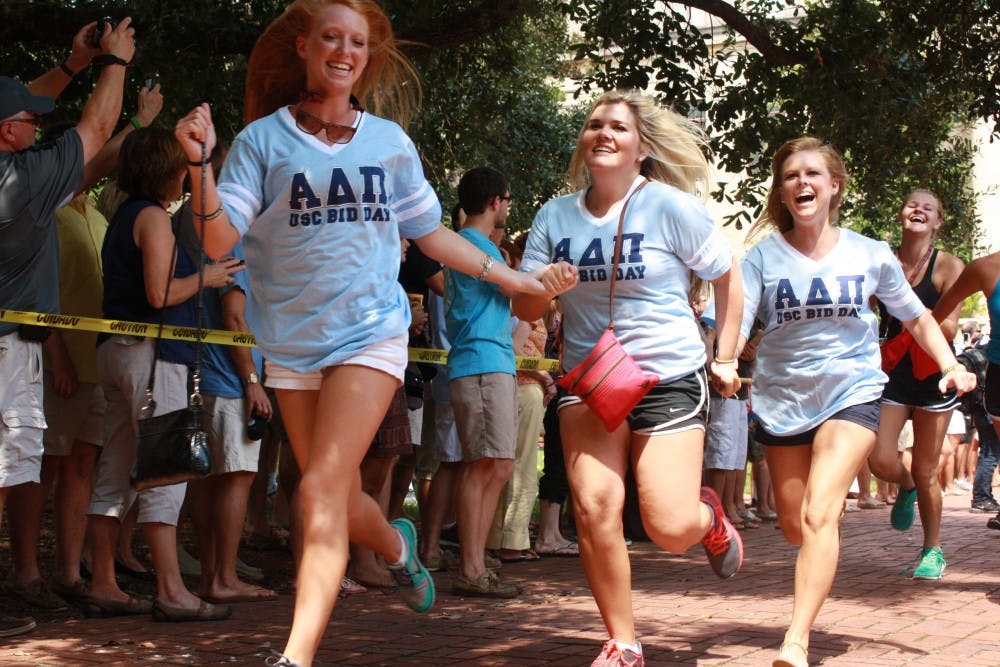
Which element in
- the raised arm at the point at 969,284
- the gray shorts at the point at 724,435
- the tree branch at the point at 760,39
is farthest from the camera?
the tree branch at the point at 760,39

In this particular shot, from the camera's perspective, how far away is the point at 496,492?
297 inches

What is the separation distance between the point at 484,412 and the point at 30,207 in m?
2.82

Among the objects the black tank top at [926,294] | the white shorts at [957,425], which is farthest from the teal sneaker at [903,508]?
the white shorts at [957,425]

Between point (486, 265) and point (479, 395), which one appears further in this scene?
point (479, 395)

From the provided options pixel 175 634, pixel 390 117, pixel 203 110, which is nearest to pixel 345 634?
pixel 175 634

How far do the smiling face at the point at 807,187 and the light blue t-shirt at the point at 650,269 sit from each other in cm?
90

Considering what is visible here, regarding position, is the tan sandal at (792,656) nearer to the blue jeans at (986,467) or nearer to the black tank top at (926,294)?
the black tank top at (926,294)

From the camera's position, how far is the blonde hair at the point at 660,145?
18.1ft

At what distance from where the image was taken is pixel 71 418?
6.69 meters

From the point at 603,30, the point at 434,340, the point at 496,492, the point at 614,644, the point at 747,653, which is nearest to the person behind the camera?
the point at 614,644

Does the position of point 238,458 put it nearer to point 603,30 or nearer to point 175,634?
point 175,634

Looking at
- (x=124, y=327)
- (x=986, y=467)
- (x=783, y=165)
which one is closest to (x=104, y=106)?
(x=124, y=327)

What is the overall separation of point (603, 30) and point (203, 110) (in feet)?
25.8

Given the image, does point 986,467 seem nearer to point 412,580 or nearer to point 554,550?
point 554,550
